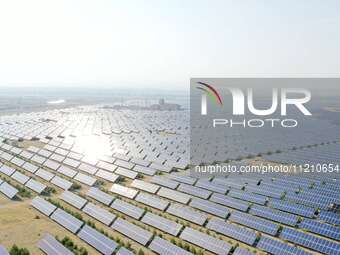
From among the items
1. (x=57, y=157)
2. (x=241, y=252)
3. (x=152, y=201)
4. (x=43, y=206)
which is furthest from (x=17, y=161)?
(x=241, y=252)

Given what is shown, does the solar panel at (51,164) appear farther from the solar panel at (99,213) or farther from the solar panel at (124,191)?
the solar panel at (99,213)

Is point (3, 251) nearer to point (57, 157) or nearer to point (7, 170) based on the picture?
point (7, 170)

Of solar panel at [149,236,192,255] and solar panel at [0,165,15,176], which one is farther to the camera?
solar panel at [0,165,15,176]

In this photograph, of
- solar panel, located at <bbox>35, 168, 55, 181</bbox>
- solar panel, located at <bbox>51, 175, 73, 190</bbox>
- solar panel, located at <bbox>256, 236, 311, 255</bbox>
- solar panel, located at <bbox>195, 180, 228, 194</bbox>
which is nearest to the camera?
solar panel, located at <bbox>256, 236, 311, 255</bbox>

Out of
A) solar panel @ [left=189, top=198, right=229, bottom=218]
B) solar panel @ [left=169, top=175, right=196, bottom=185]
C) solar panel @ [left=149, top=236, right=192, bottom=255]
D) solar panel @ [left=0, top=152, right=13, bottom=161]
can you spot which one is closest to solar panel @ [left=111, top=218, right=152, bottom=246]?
solar panel @ [left=149, top=236, right=192, bottom=255]

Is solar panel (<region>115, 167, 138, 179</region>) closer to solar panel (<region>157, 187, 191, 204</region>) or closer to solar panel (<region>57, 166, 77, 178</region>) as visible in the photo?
solar panel (<region>57, 166, 77, 178</region>)

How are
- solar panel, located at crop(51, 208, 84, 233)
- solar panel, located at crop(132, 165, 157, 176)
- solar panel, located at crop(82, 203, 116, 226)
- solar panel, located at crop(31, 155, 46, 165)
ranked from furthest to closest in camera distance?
solar panel, located at crop(31, 155, 46, 165) → solar panel, located at crop(132, 165, 157, 176) → solar panel, located at crop(82, 203, 116, 226) → solar panel, located at crop(51, 208, 84, 233)

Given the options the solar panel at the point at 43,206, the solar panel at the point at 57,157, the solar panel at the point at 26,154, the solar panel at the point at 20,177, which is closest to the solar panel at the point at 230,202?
the solar panel at the point at 43,206
